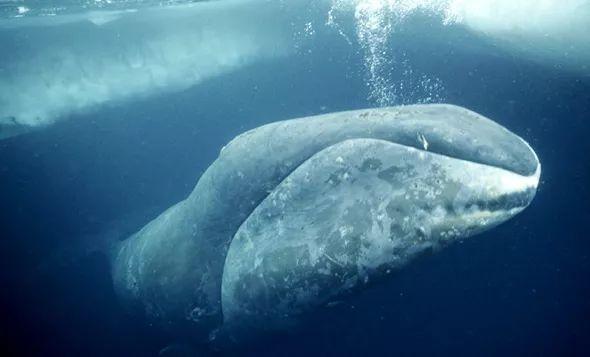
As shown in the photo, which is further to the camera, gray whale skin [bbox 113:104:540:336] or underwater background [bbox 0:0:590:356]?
underwater background [bbox 0:0:590:356]

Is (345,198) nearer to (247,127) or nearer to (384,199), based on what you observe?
(384,199)

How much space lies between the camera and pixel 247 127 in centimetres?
1390

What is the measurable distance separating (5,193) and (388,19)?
13347 mm

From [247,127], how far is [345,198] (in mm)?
9863

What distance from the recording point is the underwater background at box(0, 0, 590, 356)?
1168cm

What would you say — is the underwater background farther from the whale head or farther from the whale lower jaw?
the whale head

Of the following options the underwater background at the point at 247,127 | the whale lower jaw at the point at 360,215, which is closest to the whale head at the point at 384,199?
the whale lower jaw at the point at 360,215

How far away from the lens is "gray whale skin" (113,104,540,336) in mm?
4090

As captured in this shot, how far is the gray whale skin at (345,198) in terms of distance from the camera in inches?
161

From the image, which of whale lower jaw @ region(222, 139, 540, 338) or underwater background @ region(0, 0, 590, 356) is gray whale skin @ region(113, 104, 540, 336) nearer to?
whale lower jaw @ region(222, 139, 540, 338)

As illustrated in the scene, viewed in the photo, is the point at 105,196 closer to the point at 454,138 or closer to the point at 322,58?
the point at 322,58

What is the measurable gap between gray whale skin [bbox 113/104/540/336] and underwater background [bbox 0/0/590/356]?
592cm

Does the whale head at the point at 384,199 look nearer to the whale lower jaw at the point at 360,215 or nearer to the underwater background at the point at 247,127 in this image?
the whale lower jaw at the point at 360,215

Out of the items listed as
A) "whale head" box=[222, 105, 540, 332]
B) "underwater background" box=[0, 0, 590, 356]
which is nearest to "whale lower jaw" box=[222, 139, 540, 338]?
"whale head" box=[222, 105, 540, 332]
